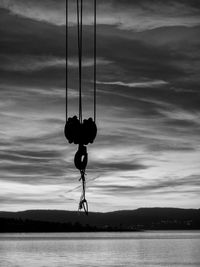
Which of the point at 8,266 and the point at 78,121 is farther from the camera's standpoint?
the point at 8,266

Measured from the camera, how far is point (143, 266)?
2864 inches

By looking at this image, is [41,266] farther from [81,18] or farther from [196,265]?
[81,18]

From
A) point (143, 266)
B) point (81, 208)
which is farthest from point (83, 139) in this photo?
point (143, 266)

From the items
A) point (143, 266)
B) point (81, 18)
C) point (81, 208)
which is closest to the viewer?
point (81, 208)

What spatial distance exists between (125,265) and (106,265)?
2523 millimetres

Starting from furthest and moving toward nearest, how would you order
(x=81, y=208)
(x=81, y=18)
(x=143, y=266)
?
(x=143, y=266) < (x=81, y=18) < (x=81, y=208)

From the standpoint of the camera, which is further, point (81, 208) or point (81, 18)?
point (81, 18)

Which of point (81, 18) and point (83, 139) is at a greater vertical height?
point (81, 18)

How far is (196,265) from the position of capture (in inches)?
2881

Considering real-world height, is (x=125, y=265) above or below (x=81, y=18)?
below

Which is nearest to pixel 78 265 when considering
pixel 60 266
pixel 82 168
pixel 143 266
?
pixel 60 266

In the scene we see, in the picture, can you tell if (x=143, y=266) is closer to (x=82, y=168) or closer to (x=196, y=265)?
(x=196, y=265)

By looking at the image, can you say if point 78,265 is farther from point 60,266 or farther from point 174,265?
point 174,265

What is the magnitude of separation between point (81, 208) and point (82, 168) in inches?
31.2
